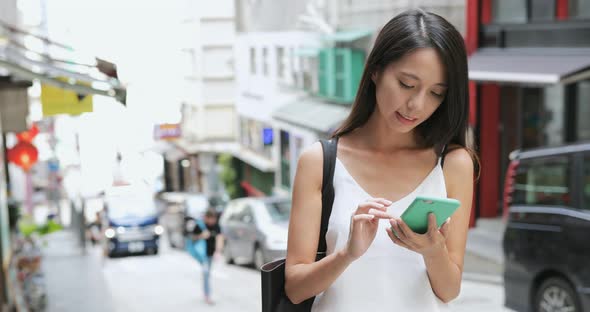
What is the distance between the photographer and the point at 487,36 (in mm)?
14680

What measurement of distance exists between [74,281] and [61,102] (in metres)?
6.59

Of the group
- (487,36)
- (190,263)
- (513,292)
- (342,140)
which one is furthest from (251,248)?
(342,140)

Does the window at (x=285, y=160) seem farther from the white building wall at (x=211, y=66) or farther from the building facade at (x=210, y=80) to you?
the white building wall at (x=211, y=66)

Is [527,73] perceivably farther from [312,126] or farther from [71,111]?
[312,126]

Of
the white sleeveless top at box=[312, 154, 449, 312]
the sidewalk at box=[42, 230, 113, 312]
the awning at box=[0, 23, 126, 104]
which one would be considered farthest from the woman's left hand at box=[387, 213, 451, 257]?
the sidewalk at box=[42, 230, 113, 312]

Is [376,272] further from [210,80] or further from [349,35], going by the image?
[210,80]

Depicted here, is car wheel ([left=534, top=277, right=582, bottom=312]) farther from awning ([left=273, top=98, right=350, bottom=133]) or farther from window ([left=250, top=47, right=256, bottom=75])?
window ([left=250, top=47, right=256, bottom=75])

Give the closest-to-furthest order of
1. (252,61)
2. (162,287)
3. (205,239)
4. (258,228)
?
(205,239)
(258,228)
(162,287)
(252,61)

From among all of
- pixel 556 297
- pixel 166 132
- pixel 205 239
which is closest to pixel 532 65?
pixel 205 239

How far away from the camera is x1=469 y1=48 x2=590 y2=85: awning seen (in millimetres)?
11234

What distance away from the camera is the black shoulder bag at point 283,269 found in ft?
6.18

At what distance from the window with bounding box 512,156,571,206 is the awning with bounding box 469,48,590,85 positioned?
3.70 meters

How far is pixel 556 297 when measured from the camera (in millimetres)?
7031

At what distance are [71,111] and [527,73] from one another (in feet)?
20.7
